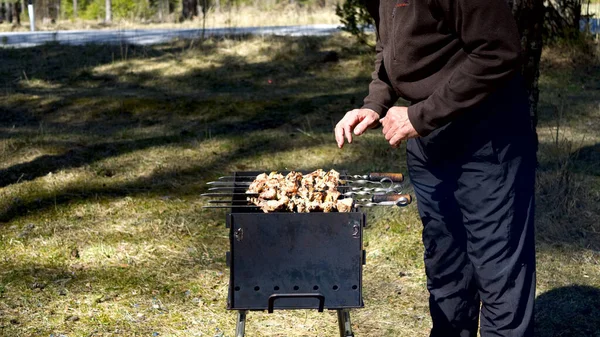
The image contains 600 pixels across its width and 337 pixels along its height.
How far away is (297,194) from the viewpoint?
3012 millimetres

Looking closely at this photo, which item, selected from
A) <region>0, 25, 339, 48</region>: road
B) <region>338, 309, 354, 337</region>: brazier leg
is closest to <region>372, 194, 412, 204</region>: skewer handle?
<region>338, 309, 354, 337</region>: brazier leg

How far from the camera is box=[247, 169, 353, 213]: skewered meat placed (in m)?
2.92

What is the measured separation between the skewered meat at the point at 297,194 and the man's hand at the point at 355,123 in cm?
→ 20

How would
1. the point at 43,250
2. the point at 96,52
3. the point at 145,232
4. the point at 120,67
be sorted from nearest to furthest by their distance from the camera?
the point at 43,250
the point at 145,232
the point at 120,67
the point at 96,52

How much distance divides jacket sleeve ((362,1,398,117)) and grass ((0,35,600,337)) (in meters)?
1.63

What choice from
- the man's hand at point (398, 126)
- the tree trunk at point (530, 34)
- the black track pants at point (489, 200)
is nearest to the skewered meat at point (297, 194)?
the man's hand at point (398, 126)

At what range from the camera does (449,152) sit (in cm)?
301

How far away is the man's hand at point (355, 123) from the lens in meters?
3.08

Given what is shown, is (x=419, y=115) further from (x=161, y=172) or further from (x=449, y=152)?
(x=161, y=172)

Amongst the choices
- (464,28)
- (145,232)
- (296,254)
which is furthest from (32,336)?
(464,28)

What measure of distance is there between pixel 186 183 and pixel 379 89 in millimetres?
3851

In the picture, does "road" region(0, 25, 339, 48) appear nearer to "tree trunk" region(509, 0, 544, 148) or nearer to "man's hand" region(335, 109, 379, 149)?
"tree trunk" region(509, 0, 544, 148)

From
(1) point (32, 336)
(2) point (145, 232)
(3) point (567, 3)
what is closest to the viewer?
(1) point (32, 336)

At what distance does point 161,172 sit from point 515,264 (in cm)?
466
